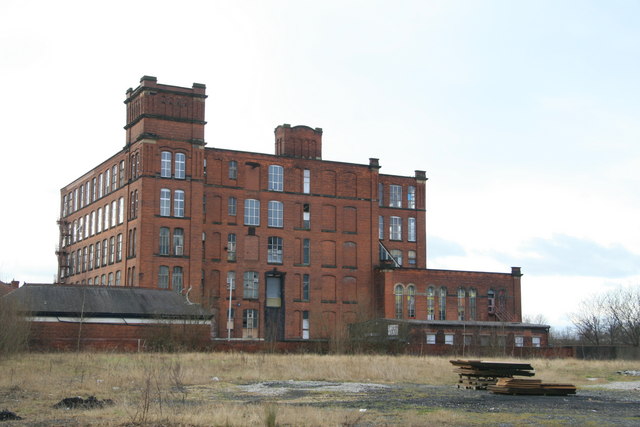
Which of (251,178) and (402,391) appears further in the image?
(251,178)

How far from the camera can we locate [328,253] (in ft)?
219

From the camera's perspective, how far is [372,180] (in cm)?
6881

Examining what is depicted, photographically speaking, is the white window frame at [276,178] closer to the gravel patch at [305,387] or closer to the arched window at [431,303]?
the arched window at [431,303]

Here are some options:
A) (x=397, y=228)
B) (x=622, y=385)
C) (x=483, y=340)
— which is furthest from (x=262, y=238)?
(x=622, y=385)

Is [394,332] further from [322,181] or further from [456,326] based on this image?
[322,181]

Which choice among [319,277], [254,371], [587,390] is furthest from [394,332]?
[587,390]

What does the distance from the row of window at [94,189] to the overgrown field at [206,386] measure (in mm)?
27248

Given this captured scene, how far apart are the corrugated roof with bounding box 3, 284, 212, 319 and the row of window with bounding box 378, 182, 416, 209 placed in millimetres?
24544

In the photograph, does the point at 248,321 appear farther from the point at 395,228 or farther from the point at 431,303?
the point at 395,228

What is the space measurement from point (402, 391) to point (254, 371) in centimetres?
825

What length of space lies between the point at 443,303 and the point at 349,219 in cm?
987

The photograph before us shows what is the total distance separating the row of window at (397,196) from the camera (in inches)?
2844

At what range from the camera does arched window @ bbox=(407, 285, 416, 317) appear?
65812mm

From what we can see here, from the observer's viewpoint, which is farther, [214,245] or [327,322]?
[327,322]
